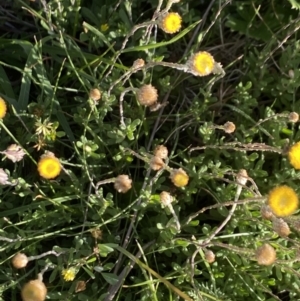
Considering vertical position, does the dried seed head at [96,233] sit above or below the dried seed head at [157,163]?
below

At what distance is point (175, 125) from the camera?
1.83m

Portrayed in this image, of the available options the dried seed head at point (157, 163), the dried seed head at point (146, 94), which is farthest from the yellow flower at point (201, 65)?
the dried seed head at point (157, 163)


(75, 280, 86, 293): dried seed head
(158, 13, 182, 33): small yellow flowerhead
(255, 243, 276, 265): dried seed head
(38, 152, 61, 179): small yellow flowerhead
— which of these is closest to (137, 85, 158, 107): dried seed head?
(158, 13, 182, 33): small yellow flowerhead

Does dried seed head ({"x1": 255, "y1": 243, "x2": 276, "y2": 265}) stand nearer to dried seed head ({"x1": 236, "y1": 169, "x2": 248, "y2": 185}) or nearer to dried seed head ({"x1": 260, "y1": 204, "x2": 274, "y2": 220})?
dried seed head ({"x1": 260, "y1": 204, "x2": 274, "y2": 220})

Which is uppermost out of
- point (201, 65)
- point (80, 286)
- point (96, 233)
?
point (201, 65)

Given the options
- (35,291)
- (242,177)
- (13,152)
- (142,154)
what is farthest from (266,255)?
(13,152)

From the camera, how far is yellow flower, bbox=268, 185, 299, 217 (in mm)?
1317

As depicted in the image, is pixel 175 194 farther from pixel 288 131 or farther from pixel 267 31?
pixel 267 31

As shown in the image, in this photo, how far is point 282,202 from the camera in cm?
133

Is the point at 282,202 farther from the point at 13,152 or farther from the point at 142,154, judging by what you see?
the point at 13,152

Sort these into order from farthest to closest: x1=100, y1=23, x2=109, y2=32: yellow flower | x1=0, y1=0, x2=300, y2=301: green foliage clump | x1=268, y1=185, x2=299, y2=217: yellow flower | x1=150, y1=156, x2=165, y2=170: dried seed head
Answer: x1=100, y1=23, x2=109, y2=32: yellow flower
x1=0, y1=0, x2=300, y2=301: green foliage clump
x1=150, y1=156, x2=165, y2=170: dried seed head
x1=268, y1=185, x2=299, y2=217: yellow flower

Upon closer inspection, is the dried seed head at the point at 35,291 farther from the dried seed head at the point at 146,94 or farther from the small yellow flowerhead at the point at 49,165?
the dried seed head at the point at 146,94

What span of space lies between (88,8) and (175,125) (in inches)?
21.1

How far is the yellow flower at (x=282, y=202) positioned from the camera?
51.9 inches
